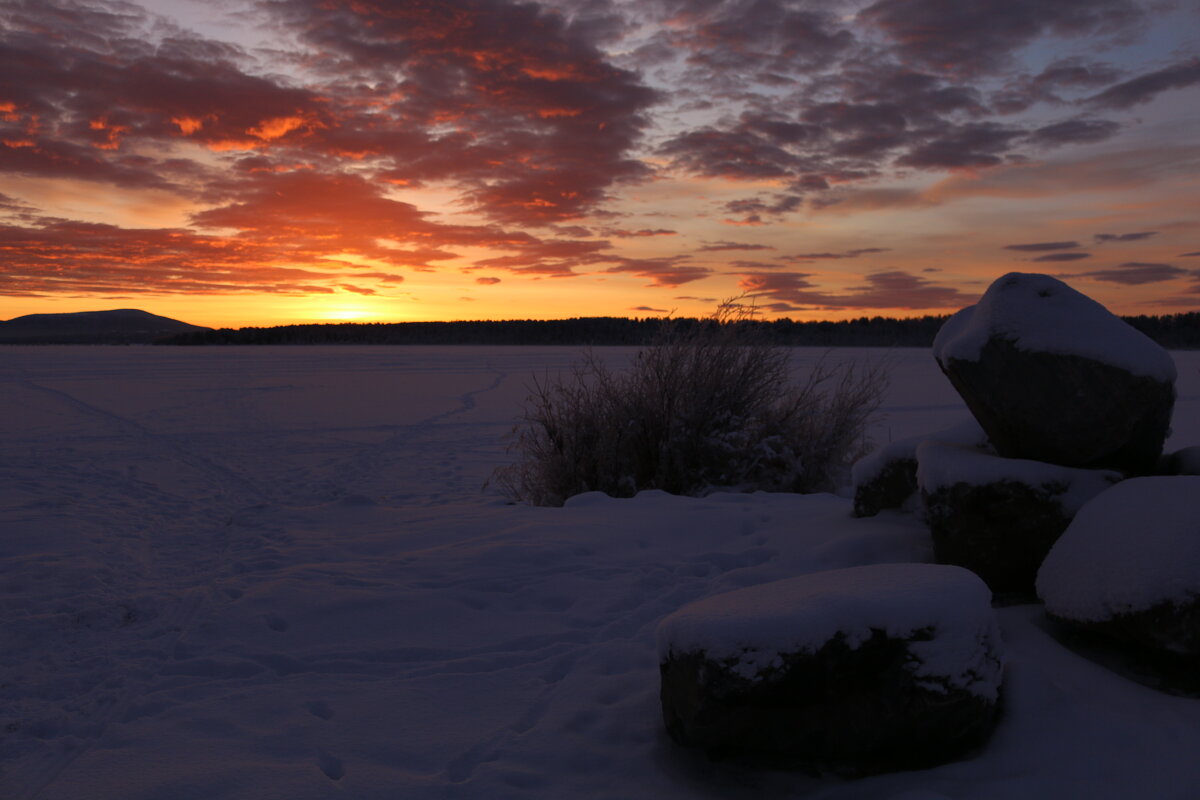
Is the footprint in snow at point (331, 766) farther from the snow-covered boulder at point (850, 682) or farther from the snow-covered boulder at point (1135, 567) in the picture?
the snow-covered boulder at point (1135, 567)

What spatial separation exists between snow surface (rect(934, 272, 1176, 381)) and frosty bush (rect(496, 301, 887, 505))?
12.9ft

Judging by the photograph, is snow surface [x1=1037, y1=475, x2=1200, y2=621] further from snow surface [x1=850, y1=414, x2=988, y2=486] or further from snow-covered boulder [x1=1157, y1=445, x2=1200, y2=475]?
A: snow surface [x1=850, y1=414, x2=988, y2=486]

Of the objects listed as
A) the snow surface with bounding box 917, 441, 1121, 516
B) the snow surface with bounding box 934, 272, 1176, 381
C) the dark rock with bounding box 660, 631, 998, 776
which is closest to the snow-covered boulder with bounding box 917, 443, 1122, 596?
the snow surface with bounding box 917, 441, 1121, 516

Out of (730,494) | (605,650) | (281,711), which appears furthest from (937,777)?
(730,494)

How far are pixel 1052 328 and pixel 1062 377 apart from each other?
246 mm

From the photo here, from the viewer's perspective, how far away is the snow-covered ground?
2734 millimetres

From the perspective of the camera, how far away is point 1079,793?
2.40 m

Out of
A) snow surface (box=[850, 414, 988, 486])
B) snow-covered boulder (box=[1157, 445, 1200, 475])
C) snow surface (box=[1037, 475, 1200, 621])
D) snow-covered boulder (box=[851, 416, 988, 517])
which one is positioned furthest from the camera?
snow-covered boulder (box=[851, 416, 988, 517])

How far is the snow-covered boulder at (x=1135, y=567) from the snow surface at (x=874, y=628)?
0.51 meters

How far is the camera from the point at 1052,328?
147 inches

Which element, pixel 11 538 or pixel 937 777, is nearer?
pixel 937 777

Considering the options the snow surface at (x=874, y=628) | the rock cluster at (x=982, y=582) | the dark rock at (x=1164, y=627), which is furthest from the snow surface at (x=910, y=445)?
the snow surface at (x=874, y=628)

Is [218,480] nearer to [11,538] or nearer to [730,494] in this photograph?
[11,538]

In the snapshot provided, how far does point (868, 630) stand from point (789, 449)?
17.6 feet
